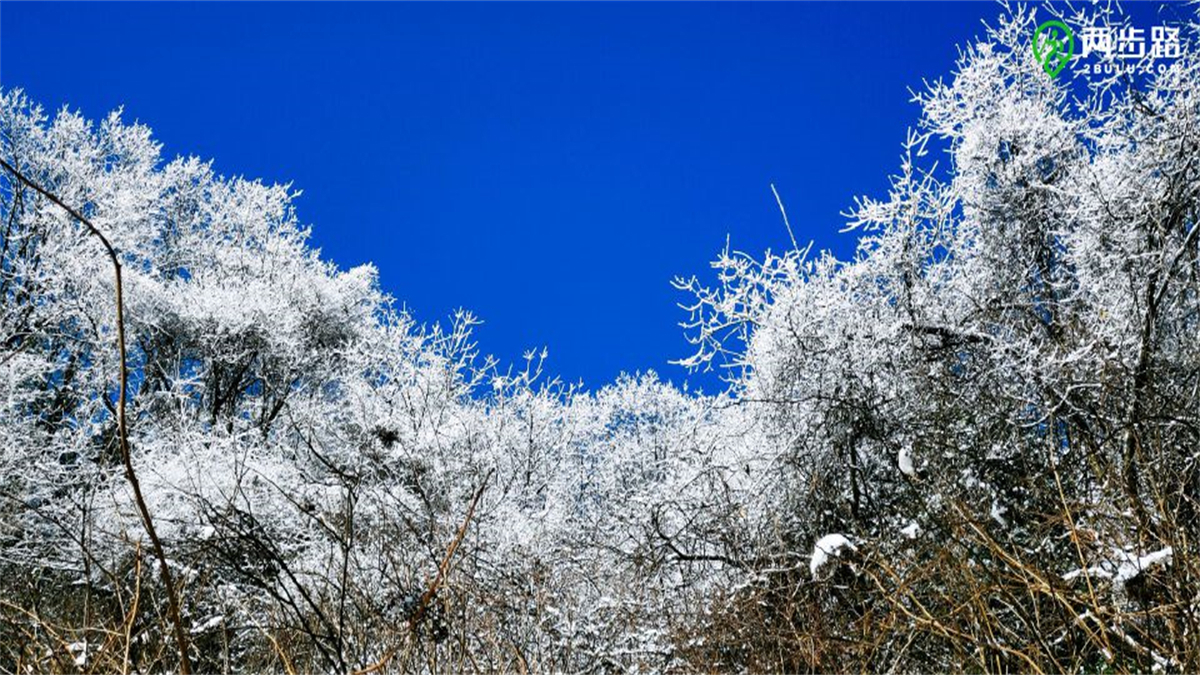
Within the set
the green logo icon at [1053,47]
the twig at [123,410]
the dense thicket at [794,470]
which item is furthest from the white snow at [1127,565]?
the green logo icon at [1053,47]

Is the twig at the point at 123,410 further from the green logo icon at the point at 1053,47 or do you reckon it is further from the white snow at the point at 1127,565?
the green logo icon at the point at 1053,47

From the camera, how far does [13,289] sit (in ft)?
46.4

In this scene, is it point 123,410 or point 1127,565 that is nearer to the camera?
point 123,410

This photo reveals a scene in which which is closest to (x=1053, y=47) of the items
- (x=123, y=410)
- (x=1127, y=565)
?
(x=1127, y=565)

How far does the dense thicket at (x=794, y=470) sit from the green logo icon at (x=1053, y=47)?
34 centimetres

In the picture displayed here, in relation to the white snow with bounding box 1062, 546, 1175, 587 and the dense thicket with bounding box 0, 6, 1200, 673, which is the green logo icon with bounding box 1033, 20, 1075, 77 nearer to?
the dense thicket with bounding box 0, 6, 1200, 673

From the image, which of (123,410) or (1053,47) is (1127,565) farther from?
(1053,47)

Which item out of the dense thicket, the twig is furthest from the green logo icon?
the twig

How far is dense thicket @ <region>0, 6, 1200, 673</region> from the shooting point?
2443mm

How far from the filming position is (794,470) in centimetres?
794

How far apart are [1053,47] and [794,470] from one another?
18.0 ft

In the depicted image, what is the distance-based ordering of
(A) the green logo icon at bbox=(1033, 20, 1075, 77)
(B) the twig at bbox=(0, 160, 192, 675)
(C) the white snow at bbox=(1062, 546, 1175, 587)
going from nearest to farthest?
(B) the twig at bbox=(0, 160, 192, 675), (C) the white snow at bbox=(1062, 546, 1175, 587), (A) the green logo icon at bbox=(1033, 20, 1075, 77)

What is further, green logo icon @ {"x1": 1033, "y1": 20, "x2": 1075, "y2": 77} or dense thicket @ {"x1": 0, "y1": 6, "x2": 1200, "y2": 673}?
green logo icon @ {"x1": 1033, "y1": 20, "x2": 1075, "y2": 77}

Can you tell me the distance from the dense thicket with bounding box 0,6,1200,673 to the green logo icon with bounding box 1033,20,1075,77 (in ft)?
1.12
